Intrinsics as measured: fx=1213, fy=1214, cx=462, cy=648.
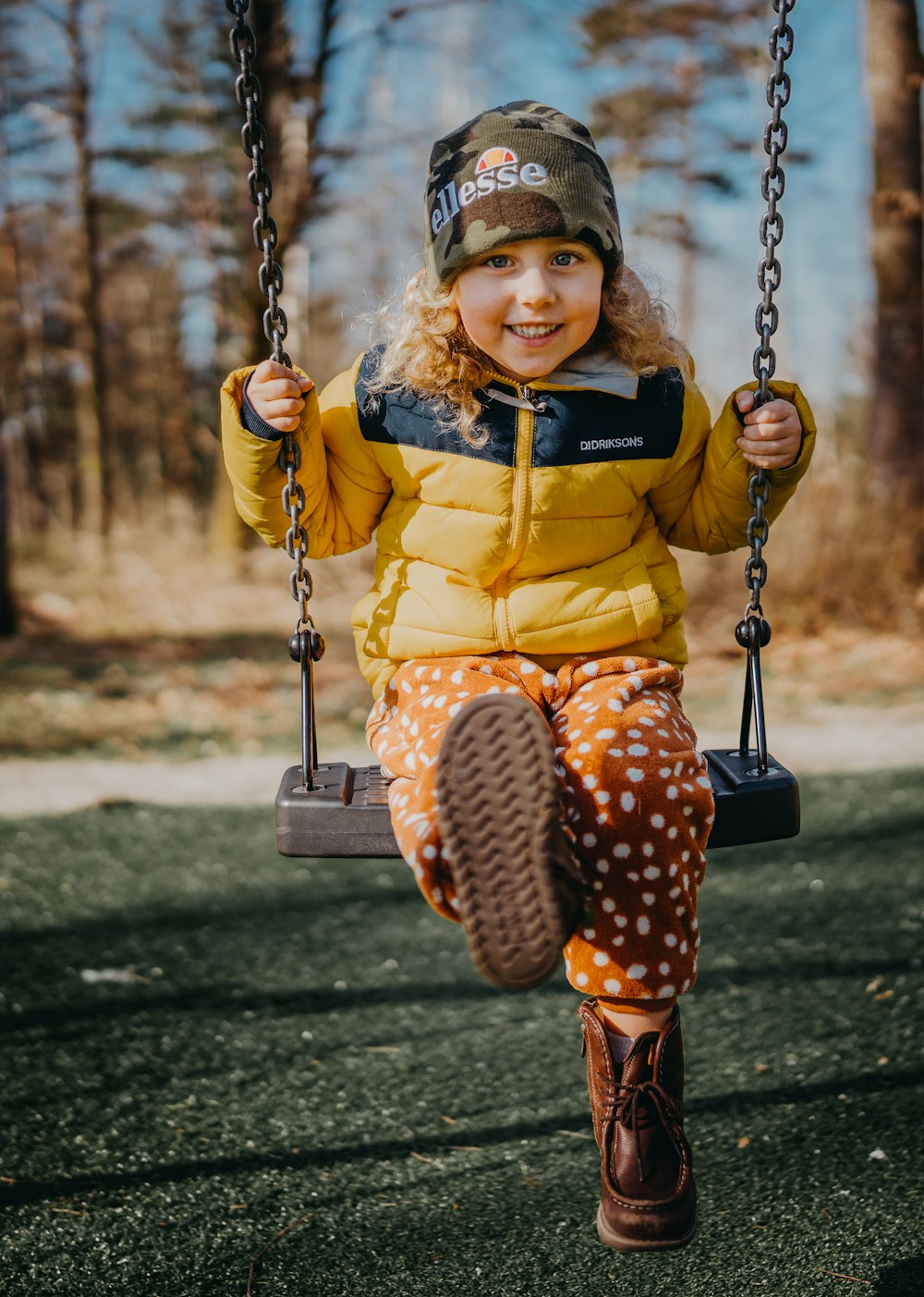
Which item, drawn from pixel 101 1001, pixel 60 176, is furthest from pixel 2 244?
pixel 101 1001

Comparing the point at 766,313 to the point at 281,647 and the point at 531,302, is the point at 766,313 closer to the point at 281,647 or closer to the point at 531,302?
the point at 531,302

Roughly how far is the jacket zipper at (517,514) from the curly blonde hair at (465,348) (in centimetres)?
8

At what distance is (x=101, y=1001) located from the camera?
3293 mm

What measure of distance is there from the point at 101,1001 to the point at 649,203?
63.8 ft

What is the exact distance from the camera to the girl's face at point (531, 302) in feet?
7.18

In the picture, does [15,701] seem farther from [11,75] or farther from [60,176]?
[60,176]

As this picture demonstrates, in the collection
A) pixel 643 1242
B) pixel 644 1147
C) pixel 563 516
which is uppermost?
pixel 563 516

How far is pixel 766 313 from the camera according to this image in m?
2.19

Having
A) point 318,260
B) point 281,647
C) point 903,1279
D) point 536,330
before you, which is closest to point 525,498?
point 536,330

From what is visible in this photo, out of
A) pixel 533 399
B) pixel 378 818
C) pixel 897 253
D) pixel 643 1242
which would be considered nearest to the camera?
pixel 643 1242

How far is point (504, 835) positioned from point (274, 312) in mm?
1059

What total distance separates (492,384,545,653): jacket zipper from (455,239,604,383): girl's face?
3.6 inches

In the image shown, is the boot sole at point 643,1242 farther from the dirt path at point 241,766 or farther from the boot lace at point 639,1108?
the dirt path at point 241,766

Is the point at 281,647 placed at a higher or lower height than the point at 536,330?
lower
